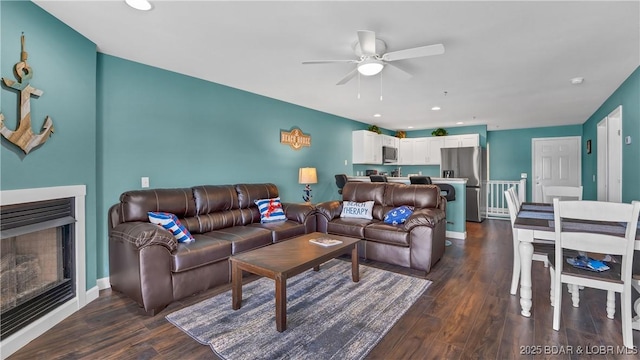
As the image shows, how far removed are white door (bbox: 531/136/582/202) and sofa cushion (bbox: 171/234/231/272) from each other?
7.65 m

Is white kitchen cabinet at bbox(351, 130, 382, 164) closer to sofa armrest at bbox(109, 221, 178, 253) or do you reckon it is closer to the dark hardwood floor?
the dark hardwood floor

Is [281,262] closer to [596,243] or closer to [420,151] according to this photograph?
[596,243]

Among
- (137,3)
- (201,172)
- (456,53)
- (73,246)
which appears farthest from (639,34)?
(73,246)

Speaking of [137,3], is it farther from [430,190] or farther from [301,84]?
[430,190]

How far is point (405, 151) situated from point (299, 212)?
5.27 m

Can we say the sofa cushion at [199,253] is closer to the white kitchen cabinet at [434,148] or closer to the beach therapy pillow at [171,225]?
the beach therapy pillow at [171,225]

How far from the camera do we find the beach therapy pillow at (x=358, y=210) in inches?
159

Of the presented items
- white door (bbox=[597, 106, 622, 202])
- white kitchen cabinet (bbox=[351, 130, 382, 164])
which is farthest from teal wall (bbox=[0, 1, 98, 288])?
white door (bbox=[597, 106, 622, 202])

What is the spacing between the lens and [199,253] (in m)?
2.59

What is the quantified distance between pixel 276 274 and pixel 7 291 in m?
1.85

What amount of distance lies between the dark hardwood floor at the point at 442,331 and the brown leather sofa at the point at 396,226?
0.49 meters

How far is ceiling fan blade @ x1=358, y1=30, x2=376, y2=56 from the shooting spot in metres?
2.20

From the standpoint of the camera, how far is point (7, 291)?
6.47ft

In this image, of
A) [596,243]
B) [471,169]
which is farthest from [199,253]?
[471,169]
